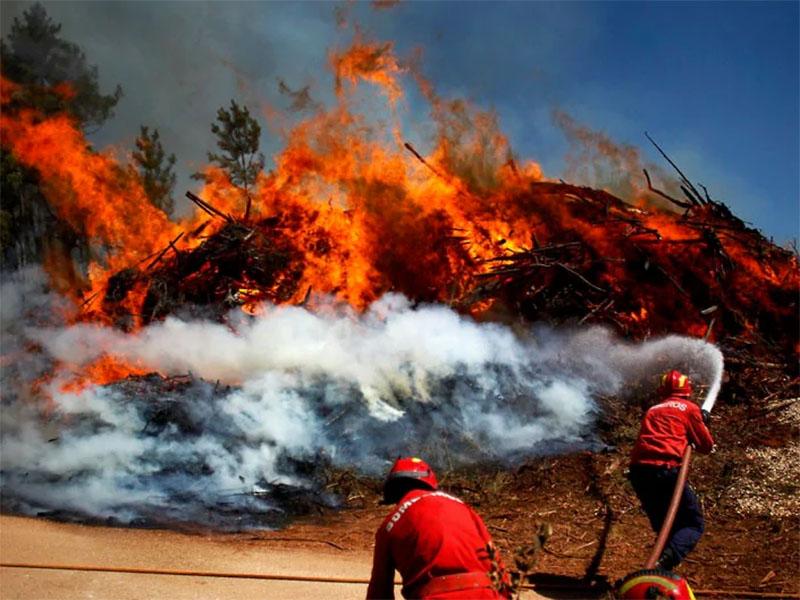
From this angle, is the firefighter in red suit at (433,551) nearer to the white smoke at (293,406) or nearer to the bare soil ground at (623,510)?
the bare soil ground at (623,510)

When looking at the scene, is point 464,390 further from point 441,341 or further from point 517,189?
point 517,189

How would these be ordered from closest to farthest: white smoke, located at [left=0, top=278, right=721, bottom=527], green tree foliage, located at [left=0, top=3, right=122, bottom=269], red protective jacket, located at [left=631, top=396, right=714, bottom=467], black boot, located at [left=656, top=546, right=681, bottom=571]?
black boot, located at [left=656, top=546, right=681, bottom=571] → red protective jacket, located at [left=631, top=396, right=714, bottom=467] → white smoke, located at [left=0, top=278, right=721, bottom=527] → green tree foliage, located at [left=0, top=3, right=122, bottom=269]

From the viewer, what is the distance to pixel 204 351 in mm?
13383

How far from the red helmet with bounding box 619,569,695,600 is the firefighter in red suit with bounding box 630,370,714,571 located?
3.07 feet

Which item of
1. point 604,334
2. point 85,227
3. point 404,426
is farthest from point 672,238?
point 85,227

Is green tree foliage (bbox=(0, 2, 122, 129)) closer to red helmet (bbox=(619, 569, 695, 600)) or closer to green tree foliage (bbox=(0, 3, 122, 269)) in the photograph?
green tree foliage (bbox=(0, 3, 122, 269))

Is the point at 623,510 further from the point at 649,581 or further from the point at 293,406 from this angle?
the point at 293,406

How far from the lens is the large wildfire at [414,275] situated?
40.1ft

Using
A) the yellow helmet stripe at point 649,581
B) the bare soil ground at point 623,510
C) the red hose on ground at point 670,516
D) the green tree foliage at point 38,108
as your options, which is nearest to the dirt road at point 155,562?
the bare soil ground at point 623,510

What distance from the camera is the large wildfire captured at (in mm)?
12219

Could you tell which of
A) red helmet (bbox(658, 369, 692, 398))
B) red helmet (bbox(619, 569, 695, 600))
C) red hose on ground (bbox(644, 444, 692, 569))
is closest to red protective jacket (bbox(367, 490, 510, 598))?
red helmet (bbox(619, 569, 695, 600))

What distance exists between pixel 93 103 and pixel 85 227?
17.3ft

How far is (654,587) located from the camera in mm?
4625

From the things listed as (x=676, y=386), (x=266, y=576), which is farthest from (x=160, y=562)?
(x=676, y=386)
